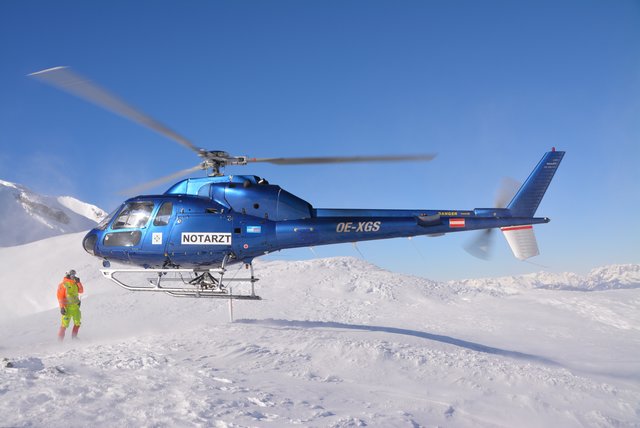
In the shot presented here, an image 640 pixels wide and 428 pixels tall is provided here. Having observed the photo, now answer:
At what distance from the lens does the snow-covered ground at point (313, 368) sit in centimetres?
486

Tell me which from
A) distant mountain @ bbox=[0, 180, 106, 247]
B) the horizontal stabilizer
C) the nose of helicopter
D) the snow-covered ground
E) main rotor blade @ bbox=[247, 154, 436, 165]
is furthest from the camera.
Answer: distant mountain @ bbox=[0, 180, 106, 247]

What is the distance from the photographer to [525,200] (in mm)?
11625

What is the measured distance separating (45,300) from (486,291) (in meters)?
28.4

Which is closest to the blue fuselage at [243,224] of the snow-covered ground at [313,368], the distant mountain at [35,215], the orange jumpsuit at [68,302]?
the orange jumpsuit at [68,302]

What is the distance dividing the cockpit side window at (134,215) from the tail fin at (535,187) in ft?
32.3

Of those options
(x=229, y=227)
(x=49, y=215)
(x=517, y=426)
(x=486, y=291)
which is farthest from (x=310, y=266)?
(x=49, y=215)

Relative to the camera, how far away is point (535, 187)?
11711 mm

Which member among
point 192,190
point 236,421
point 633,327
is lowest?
point 633,327

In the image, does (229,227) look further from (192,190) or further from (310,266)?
(310,266)

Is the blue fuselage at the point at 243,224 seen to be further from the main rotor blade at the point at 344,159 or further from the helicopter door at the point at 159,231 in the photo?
the main rotor blade at the point at 344,159

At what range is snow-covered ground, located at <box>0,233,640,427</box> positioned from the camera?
486cm

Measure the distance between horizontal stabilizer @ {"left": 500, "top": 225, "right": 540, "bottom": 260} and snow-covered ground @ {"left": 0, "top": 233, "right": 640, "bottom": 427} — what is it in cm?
288

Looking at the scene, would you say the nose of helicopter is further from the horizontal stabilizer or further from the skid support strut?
the horizontal stabilizer

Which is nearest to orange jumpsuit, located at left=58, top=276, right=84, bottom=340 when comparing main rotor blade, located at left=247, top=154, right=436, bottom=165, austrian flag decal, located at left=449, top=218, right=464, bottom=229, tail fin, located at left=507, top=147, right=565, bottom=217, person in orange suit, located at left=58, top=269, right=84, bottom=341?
person in orange suit, located at left=58, top=269, right=84, bottom=341
